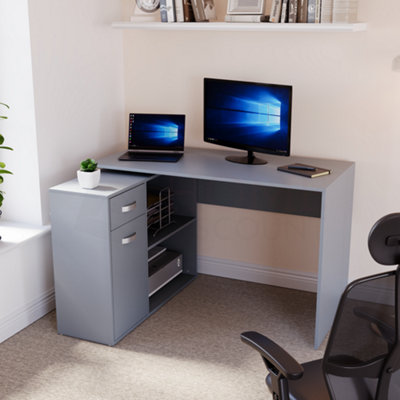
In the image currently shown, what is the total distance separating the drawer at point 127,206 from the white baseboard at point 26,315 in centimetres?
74

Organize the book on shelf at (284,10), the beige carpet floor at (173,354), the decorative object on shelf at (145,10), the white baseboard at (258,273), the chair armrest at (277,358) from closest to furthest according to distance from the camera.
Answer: the chair armrest at (277,358) → the beige carpet floor at (173,354) → the book on shelf at (284,10) → the decorative object on shelf at (145,10) → the white baseboard at (258,273)

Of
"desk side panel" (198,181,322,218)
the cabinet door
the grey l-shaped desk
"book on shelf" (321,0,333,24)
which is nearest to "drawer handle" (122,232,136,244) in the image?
the cabinet door

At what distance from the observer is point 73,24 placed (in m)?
3.45

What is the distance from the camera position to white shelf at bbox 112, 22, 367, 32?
10.2ft

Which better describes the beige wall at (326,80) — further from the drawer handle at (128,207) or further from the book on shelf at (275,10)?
the drawer handle at (128,207)

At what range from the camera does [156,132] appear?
11.8 feet

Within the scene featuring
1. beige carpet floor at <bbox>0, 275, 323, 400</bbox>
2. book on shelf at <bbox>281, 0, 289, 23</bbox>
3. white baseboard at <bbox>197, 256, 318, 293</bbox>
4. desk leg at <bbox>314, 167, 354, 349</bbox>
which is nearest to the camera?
beige carpet floor at <bbox>0, 275, 323, 400</bbox>

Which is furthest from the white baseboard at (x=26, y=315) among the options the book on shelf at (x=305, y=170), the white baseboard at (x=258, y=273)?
the book on shelf at (x=305, y=170)

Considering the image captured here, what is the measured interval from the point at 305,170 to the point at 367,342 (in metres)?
1.50

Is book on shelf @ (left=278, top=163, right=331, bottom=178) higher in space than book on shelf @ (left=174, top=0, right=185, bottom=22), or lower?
lower

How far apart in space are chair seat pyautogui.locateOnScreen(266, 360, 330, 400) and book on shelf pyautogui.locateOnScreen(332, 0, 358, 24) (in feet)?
5.81

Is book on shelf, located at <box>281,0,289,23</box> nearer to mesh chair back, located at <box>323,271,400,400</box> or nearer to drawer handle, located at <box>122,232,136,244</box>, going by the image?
drawer handle, located at <box>122,232,136,244</box>

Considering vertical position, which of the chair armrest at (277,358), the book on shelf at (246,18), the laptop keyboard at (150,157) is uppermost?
the book on shelf at (246,18)

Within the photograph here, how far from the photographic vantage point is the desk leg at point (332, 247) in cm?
301
